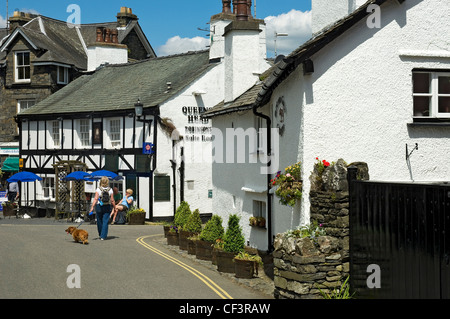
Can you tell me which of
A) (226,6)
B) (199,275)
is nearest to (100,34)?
(226,6)

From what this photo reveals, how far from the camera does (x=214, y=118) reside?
67.4 ft

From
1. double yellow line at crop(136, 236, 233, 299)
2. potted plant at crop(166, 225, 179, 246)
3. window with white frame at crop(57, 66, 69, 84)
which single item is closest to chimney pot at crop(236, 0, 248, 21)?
potted plant at crop(166, 225, 179, 246)

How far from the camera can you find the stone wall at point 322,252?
10.8m

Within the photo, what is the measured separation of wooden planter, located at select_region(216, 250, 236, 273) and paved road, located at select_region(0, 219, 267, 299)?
0.25 meters

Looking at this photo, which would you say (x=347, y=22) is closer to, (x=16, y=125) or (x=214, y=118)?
(x=214, y=118)

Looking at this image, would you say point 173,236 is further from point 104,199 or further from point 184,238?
point 104,199

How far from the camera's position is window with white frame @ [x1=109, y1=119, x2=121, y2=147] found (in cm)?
3131

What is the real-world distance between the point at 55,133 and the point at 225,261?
22.6 meters

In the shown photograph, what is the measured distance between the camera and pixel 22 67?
39.7 metres

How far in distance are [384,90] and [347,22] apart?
1550mm

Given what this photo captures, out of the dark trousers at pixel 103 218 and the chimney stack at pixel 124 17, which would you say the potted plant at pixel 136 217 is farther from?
the chimney stack at pixel 124 17

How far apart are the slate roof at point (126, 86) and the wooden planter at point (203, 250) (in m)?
13.2

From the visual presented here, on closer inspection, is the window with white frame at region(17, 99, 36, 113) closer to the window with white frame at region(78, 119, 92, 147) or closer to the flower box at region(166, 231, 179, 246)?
the window with white frame at region(78, 119, 92, 147)
